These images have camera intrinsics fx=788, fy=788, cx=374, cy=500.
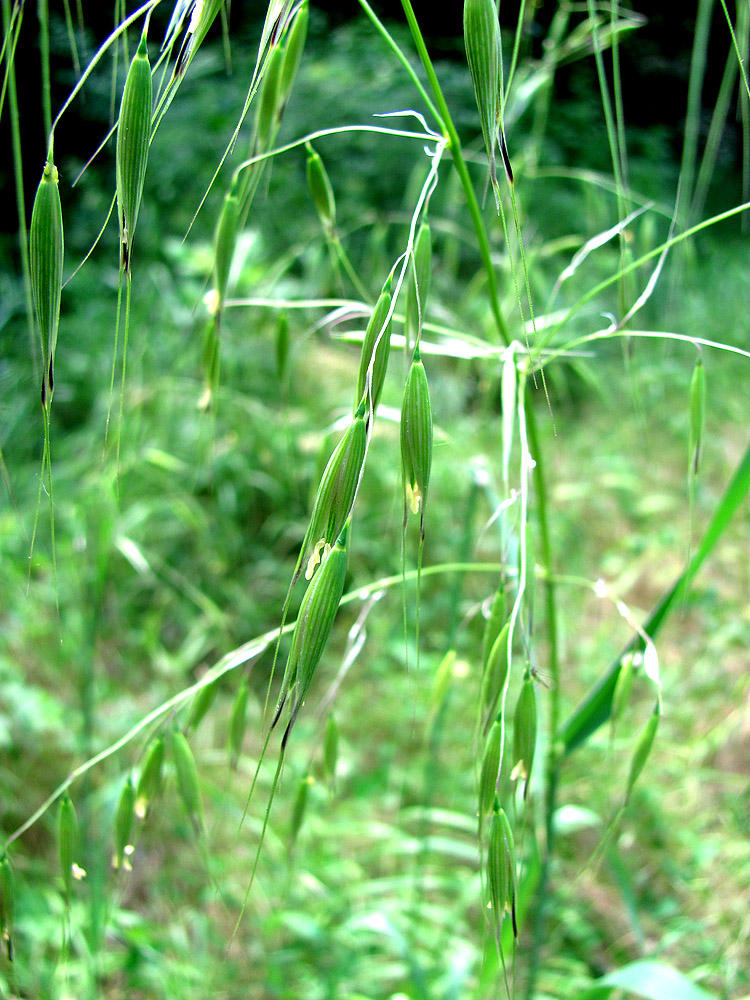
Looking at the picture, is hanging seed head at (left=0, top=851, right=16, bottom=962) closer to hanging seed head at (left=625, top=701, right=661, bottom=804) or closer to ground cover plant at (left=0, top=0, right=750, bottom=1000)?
ground cover plant at (left=0, top=0, right=750, bottom=1000)

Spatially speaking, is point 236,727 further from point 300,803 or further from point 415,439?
point 415,439

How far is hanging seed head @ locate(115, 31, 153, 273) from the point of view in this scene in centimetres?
27

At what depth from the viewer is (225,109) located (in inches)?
99.3

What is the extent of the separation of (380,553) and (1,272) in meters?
1.26

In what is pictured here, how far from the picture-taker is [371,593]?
1.59 feet

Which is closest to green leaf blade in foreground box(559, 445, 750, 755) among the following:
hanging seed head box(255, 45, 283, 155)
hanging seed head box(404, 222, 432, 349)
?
hanging seed head box(404, 222, 432, 349)

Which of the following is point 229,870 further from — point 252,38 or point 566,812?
point 252,38

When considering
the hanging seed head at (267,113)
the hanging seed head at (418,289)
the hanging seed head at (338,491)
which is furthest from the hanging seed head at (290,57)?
the hanging seed head at (338,491)

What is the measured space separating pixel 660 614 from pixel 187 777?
296 millimetres

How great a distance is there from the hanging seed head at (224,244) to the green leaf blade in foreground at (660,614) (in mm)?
299

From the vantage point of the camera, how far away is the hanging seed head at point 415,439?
28 cm

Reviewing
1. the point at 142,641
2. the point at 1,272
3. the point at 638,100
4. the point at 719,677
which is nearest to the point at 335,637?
the point at 142,641

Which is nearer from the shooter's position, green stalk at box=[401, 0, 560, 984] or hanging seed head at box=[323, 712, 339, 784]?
green stalk at box=[401, 0, 560, 984]

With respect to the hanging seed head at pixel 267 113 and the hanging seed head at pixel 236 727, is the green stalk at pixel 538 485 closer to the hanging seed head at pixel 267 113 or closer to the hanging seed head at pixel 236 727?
the hanging seed head at pixel 267 113
